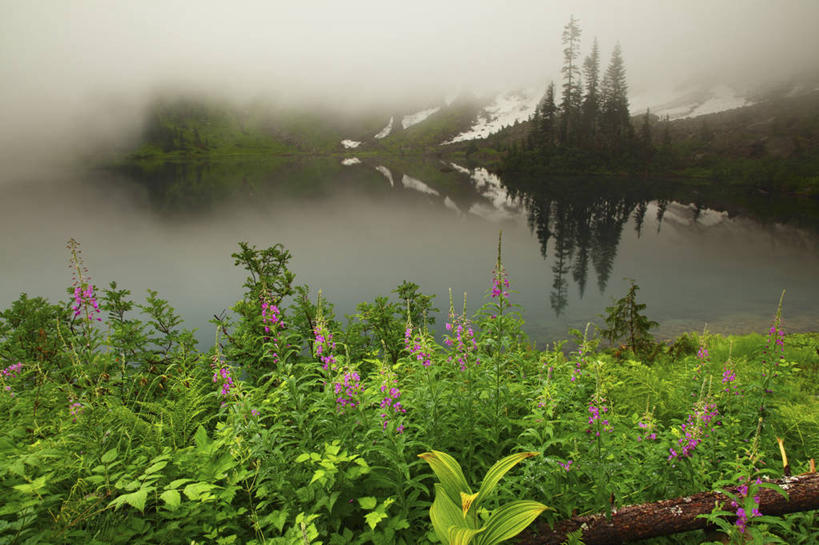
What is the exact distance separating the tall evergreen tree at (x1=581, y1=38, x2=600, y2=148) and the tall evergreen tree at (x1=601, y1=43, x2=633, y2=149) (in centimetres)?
232

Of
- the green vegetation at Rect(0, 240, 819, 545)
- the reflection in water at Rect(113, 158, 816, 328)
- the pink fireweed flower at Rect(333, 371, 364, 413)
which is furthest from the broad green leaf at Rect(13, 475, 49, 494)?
the reflection in water at Rect(113, 158, 816, 328)

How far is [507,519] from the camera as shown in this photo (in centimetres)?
301

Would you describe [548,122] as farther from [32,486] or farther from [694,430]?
[32,486]

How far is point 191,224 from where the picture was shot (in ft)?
135

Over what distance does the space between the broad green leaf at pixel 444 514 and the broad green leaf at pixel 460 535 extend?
242 millimetres

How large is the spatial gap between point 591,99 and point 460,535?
126 metres

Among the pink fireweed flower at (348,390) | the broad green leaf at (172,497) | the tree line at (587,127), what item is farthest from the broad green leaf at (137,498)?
the tree line at (587,127)

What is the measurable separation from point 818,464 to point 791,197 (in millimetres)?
88103

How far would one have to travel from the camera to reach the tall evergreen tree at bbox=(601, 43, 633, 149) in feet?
325

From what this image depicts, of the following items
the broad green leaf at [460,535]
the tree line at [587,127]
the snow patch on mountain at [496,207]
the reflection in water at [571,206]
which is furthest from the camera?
the tree line at [587,127]

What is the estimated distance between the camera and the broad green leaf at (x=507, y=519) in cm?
296

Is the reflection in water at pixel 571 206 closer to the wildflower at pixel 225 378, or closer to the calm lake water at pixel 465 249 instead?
the calm lake water at pixel 465 249

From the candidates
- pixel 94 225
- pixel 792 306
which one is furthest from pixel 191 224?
pixel 792 306

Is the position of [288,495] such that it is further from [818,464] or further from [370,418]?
[818,464]
